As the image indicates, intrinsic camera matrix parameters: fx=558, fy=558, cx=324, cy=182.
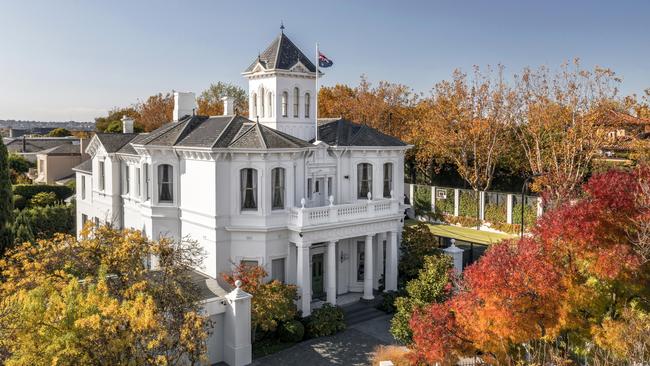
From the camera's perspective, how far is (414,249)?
32.1 metres

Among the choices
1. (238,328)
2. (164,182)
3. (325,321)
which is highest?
(164,182)

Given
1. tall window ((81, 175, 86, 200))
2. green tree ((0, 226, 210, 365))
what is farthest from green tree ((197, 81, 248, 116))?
green tree ((0, 226, 210, 365))

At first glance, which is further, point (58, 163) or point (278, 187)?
point (58, 163)

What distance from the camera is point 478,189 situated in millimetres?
49562

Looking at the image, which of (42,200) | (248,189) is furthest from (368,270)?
(42,200)

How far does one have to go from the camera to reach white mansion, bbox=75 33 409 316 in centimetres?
2736

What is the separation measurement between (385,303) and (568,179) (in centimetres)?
1743

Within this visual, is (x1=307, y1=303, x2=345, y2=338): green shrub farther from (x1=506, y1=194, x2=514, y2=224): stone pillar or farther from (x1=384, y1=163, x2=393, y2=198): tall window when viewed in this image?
(x1=506, y1=194, x2=514, y2=224): stone pillar

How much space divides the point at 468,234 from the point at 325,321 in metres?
21.7

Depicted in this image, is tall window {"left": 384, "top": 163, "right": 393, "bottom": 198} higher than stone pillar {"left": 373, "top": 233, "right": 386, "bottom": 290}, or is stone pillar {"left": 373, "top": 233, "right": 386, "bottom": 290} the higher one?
tall window {"left": 384, "top": 163, "right": 393, "bottom": 198}

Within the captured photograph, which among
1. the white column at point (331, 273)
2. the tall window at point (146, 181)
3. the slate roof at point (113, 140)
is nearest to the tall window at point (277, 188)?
the white column at point (331, 273)

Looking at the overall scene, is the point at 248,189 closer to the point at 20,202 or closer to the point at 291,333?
the point at 291,333

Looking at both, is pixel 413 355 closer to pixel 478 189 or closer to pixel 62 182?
pixel 478 189

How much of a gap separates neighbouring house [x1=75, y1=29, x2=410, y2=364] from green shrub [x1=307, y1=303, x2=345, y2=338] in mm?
1034
